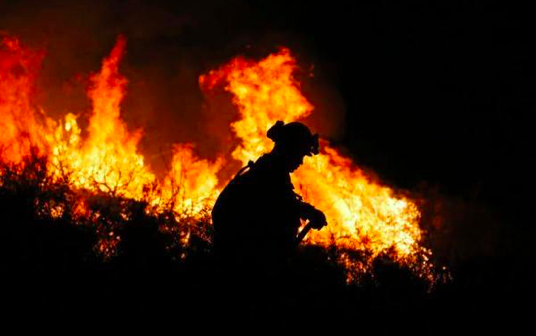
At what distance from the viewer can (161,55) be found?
12.4 meters

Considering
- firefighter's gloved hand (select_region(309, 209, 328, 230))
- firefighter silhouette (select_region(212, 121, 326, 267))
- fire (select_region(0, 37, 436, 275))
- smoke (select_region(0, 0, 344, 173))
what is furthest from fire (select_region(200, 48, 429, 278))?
firefighter silhouette (select_region(212, 121, 326, 267))

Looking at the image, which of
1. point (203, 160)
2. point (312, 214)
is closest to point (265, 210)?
point (312, 214)

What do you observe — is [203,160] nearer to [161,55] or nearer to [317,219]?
[161,55]

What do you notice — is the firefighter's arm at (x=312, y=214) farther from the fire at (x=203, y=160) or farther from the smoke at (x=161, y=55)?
the smoke at (x=161, y=55)

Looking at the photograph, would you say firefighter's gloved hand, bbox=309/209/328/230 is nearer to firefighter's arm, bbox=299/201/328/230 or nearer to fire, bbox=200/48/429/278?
firefighter's arm, bbox=299/201/328/230

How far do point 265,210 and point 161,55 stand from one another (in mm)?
9774

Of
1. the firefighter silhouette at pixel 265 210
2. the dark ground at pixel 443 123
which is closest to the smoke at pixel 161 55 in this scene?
the dark ground at pixel 443 123

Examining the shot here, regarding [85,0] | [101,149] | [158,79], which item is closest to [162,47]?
[158,79]

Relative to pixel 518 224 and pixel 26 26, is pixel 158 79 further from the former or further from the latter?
pixel 518 224

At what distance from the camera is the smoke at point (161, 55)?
1116cm

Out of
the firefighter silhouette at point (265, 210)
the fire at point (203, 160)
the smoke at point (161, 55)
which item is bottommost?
the firefighter silhouette at point (265, 210)

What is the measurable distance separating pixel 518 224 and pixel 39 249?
10078 mm

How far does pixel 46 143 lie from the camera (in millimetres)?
9133

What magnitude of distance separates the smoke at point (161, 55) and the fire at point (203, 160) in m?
0.46
